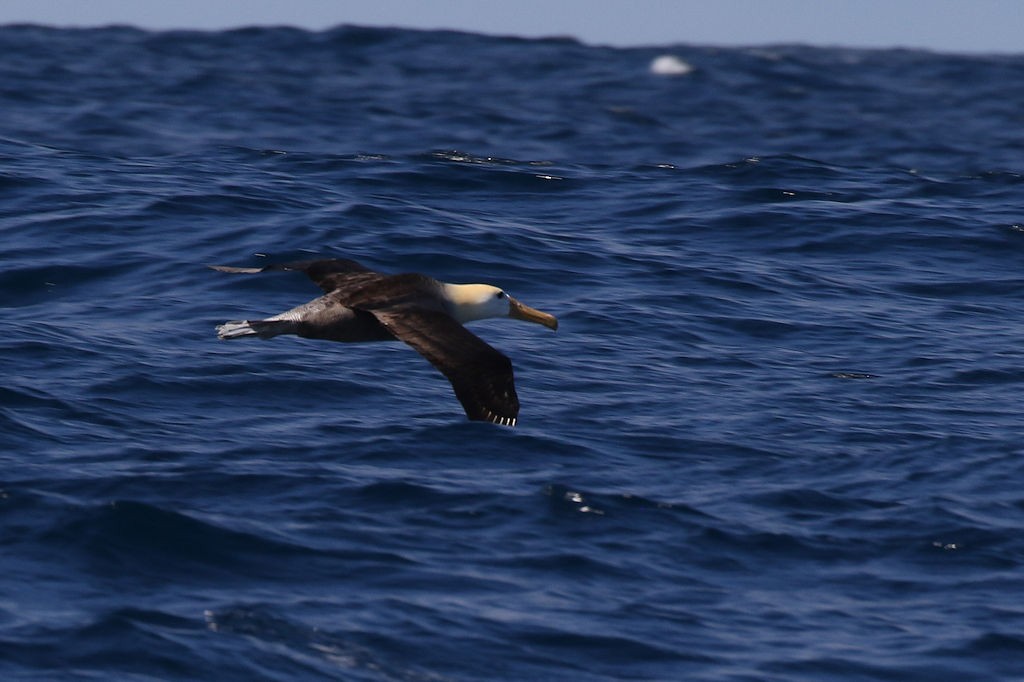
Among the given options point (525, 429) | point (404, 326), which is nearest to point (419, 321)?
point (404, 326)

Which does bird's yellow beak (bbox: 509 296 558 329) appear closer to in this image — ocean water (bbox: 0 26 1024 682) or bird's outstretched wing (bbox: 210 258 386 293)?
ocean water (bbox: 0 26 1024 682)

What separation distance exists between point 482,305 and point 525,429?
1.06 metres

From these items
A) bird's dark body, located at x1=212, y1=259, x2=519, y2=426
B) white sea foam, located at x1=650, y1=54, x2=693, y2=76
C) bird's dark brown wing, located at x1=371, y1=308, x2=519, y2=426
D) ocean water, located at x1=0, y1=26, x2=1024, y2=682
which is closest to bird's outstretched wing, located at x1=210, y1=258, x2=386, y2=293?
bird's dark body, located at x1=212, y1=259, x2=519, y2=426

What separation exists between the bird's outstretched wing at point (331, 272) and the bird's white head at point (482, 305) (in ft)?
2.06

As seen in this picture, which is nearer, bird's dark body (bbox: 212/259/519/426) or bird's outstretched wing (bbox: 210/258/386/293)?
bird's dark body (bbox: 212/259/519/426)

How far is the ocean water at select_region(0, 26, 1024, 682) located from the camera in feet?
29.3

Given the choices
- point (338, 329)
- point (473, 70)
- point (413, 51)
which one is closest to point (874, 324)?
point (338, 329)

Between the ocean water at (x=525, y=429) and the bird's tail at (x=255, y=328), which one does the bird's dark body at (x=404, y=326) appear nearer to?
the bird's tail at (x=255, y=328)

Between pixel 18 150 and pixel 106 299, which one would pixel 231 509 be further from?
pixel 18 150

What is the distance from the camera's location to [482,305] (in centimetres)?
1216

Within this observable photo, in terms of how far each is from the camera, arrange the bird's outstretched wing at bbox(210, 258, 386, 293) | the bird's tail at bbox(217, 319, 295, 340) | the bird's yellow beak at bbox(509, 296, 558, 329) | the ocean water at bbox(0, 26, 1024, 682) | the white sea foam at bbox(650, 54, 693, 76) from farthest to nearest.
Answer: the white sea foam at bbox(650, 54, 693, 76) < the bird's yellow beak at bbox(509, 296, 558, 329) < the bird's outstretched wing at bbox(210, 258, 386, 293) < the bird's tail at bbox(217, 319, 295, 340) < the ocean water at bbox(0, 26, 1024, 682)

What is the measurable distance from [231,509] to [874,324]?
25.0ft


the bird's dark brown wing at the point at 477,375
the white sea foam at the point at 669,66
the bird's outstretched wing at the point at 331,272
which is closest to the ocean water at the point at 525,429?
the bird's dark brown wing at the point at 477,375

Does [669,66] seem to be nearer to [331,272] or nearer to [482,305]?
[331,272]
